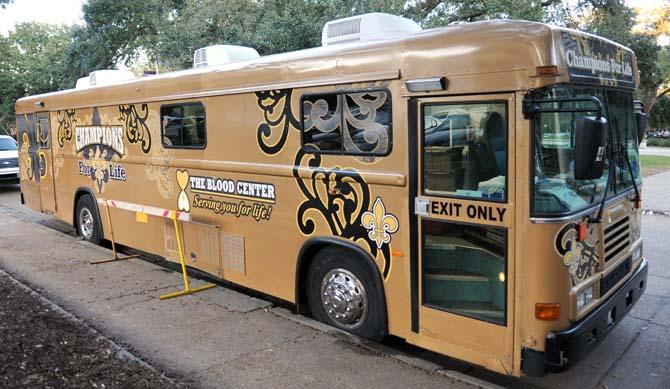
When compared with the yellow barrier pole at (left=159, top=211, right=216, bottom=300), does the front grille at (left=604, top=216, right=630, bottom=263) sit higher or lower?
higher

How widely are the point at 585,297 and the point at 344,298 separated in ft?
6.79

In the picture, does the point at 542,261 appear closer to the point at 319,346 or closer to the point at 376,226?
the point at 376,226

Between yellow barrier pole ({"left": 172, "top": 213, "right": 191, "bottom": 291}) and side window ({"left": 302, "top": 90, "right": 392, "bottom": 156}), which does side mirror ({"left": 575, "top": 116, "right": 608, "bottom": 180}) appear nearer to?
side window ({"left": 302, "top": 90, "right": 392, "bottom": 156})

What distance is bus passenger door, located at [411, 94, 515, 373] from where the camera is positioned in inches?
152

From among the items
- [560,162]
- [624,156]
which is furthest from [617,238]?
[560,162]

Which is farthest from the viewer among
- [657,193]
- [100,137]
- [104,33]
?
[104,33]

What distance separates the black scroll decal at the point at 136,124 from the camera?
7.60 metres

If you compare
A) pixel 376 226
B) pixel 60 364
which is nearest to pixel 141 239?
pixel 60 364

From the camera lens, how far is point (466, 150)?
403cm

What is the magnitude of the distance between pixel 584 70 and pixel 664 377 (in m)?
2.53

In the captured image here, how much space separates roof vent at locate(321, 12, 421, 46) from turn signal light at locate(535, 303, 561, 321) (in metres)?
2.65

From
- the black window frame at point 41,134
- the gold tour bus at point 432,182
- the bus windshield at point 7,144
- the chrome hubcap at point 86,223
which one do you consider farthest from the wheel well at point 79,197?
the bus windshield at point 7,144

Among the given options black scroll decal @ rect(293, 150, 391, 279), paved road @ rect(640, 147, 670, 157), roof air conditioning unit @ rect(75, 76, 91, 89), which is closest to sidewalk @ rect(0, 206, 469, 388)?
black scroll decal @ rect(293, 150, 391, 279)

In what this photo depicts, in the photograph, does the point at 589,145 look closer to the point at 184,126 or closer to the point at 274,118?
the point at 274,118
